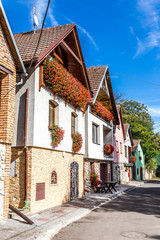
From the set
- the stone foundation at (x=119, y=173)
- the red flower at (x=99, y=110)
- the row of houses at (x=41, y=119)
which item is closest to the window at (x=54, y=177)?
the row of houses at (x=41, y=119)

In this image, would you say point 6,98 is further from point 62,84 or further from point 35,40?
point 35,40

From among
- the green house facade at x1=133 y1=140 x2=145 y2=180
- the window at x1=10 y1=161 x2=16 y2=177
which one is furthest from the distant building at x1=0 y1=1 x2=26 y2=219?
the green house facade at x1=133 y1=140 x2=145 y2=180

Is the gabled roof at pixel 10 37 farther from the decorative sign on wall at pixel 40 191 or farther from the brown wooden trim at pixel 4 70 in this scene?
the decorative sign on wall at pixel 40 191

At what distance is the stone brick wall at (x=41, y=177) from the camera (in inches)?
390

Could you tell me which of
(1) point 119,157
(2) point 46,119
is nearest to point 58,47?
(2) point 46,119

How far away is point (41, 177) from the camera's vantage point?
34.9ft

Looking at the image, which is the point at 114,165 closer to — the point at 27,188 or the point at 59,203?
the point at 59,203

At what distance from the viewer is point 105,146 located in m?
21.5

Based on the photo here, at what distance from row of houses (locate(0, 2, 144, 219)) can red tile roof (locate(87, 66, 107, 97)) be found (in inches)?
86.3

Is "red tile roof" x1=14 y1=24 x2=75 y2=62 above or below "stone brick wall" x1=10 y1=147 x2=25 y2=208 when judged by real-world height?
above

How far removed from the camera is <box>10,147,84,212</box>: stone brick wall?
991 cm

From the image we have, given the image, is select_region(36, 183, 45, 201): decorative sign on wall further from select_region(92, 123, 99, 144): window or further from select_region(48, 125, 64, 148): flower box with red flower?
select_region(92, 123, 99, 144): window

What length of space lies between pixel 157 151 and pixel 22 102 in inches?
1594

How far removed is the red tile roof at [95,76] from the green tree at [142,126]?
27742mm
